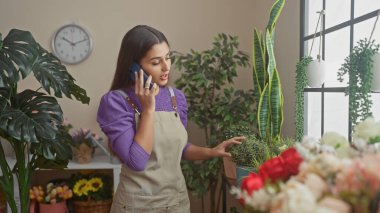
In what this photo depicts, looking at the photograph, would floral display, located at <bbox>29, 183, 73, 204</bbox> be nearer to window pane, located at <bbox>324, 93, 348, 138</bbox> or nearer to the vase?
the vase

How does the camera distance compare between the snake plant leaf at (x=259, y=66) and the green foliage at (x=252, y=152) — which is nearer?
the green foliage at (x=252, y=152)

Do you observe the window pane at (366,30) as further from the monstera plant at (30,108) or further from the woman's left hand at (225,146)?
the monstera plant at (30,108)

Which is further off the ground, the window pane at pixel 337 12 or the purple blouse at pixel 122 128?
the window pane at pixel 337 12

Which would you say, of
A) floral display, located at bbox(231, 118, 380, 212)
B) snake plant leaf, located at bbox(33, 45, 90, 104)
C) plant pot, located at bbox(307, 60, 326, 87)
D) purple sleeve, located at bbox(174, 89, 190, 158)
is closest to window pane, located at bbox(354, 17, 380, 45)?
plant pot, located at bbox(307, 60, 326, 87)

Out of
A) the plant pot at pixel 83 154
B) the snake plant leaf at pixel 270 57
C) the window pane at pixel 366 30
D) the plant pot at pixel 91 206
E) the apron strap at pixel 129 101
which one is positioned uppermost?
the window pane at pixel 366 30

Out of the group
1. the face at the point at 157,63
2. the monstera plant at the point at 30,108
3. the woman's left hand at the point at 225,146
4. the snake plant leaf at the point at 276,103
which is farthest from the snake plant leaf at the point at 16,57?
the snake plant leaf at the point at 276,103

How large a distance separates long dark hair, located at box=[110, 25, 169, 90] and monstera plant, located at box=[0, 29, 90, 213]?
1.84 feet

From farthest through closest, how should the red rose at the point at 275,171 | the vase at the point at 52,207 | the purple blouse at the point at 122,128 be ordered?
the vase at the point at 52,207 → the purple blouse at the point at 122,128 → the red rose at the point at 275,171

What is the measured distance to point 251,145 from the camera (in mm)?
1465

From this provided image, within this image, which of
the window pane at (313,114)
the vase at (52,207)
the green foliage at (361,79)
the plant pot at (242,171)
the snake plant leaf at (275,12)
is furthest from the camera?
the vase at (52,207)

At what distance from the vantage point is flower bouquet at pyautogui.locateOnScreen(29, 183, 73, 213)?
271 centimetres

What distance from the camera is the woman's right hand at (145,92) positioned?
130 cm

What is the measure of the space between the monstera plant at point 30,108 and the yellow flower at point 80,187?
2.15ft

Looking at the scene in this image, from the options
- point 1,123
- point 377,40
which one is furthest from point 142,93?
point 377,40
